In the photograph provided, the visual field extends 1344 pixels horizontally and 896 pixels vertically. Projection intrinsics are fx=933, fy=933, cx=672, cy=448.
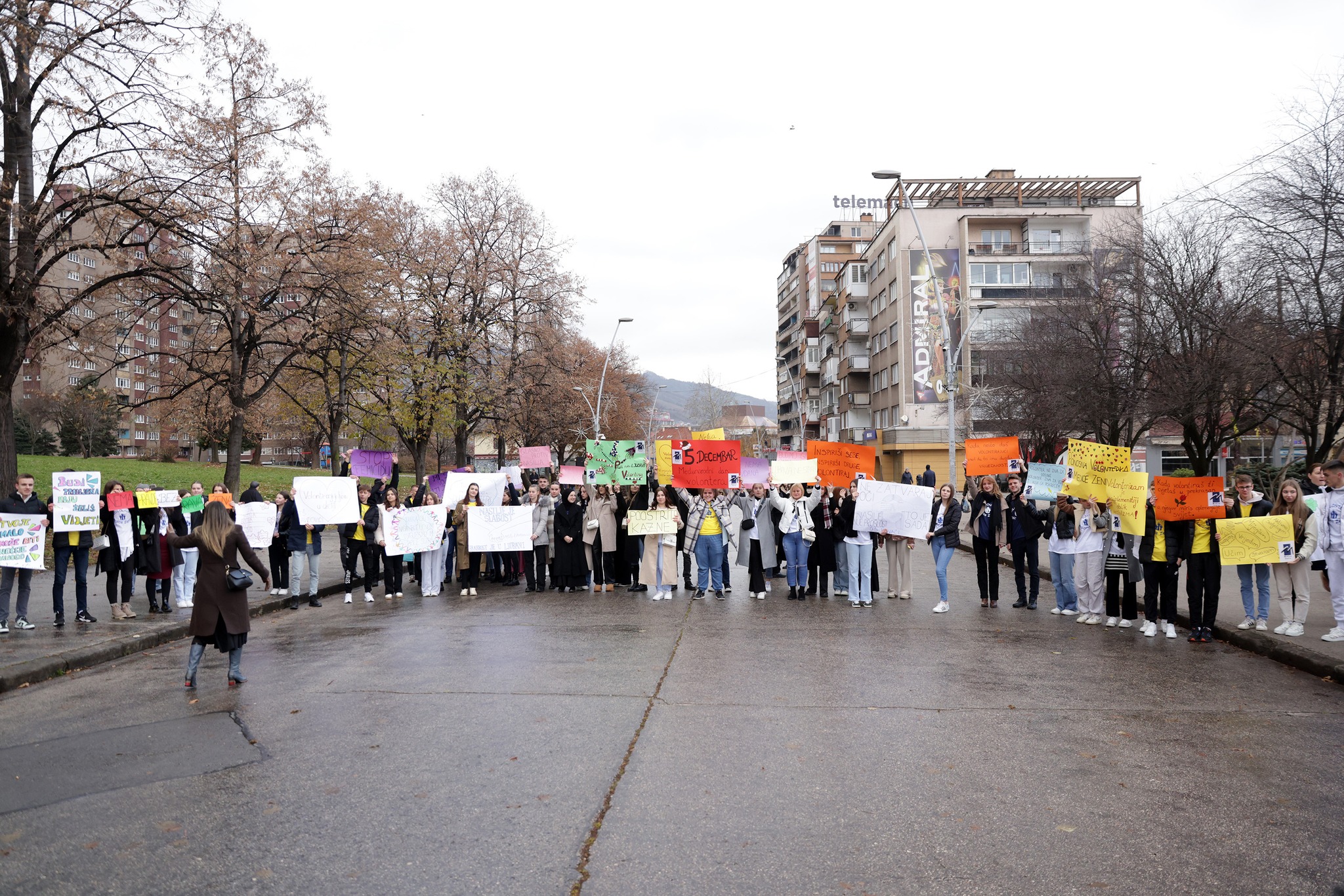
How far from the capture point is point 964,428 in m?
Result: 50.7

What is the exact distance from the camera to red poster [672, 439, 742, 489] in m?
15.3

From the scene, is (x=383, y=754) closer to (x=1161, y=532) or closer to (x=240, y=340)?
(x=1161, y=532)

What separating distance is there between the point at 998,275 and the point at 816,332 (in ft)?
117

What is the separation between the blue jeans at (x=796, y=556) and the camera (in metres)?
14.2

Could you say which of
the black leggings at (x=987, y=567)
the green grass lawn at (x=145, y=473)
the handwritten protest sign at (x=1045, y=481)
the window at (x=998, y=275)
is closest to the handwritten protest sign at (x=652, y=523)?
the black leggings at (x=987, y=567)

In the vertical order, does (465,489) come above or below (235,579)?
above

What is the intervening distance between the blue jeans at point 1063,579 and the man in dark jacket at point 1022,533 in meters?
0.34

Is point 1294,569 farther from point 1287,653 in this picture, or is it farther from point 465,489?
point 465,489

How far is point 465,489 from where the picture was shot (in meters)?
17.4

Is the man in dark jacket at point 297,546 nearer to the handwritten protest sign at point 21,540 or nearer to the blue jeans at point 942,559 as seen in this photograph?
the handwritten protest sign at point 21,540

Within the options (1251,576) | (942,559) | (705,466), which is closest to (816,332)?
(705,466)

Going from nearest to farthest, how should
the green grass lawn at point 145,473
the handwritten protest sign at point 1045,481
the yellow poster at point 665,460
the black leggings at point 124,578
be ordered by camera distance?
the black leggings at point 124,578 < the handwritten protest sign at point 1045,481 < the yellow poster at point 665,460 < the green grass lawn at point 145,473

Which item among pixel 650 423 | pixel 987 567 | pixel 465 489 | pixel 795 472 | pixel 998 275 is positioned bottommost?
pixel 987 567

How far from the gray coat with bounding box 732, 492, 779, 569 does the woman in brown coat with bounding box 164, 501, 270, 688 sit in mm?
7997
